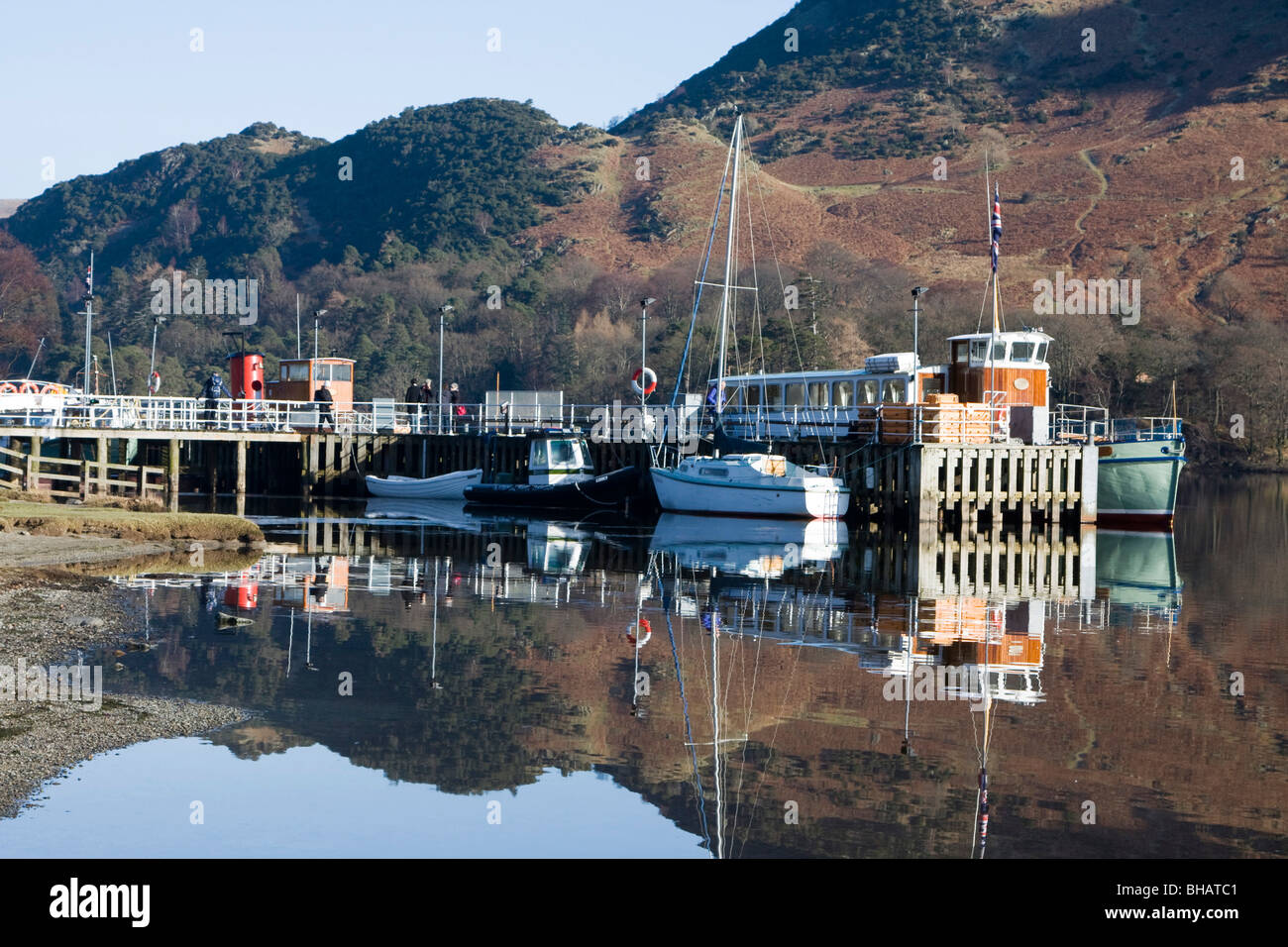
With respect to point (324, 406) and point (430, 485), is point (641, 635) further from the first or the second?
point (324, 406)

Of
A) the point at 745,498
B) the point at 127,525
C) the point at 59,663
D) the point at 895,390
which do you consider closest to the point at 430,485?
the point at 745,498

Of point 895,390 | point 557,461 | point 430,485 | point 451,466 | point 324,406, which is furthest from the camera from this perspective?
point 324,406

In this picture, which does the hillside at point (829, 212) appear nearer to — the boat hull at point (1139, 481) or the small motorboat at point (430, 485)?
the small motorboat at point (430, 485)

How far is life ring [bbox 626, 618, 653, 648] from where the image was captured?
2200 cm

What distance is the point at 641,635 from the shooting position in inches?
892

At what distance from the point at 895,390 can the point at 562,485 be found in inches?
435

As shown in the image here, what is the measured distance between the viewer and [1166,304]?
111 metres

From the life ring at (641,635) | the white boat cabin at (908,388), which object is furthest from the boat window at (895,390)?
the life ring at (641,635)

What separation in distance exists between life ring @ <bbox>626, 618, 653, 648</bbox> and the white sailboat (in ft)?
64.3

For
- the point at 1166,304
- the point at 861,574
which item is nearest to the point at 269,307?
the point at 1166,304

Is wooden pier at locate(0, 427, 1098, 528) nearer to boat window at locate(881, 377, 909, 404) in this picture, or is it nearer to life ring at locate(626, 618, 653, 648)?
boat window at locate(881, 377, 909, 404)

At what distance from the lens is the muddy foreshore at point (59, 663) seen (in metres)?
13.8

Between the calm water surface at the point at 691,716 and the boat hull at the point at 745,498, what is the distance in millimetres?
11581

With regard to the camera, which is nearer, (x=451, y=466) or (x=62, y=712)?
(x=62, y=712)
